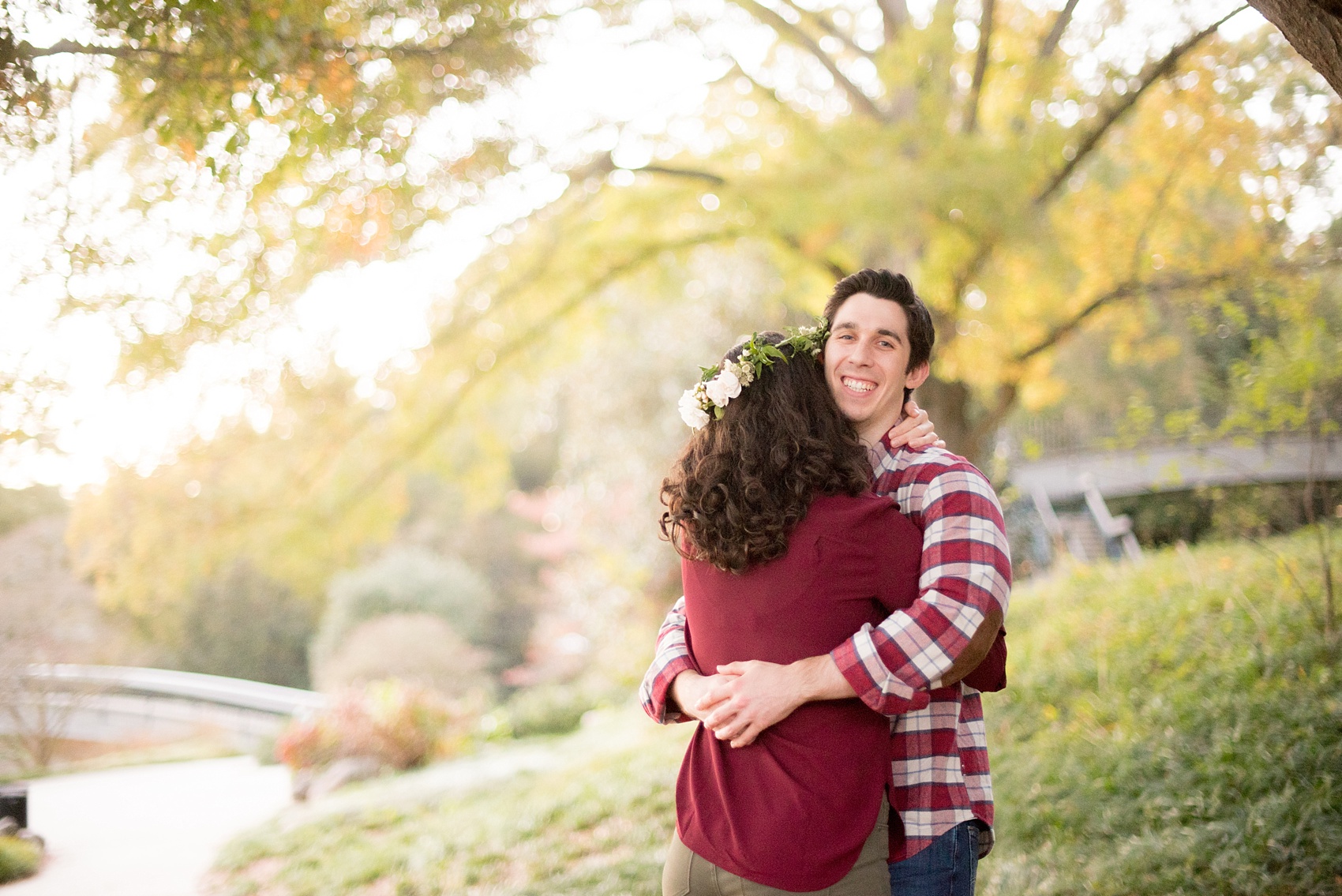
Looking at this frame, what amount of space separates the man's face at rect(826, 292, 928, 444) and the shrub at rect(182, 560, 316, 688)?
42.2ft

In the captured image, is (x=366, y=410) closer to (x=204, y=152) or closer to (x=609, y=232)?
(x=609, y=232)

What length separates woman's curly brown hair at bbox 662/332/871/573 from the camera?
1.66 metres

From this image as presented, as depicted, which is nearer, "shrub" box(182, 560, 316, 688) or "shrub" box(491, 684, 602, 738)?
"shrub" box(491, 684, 602, 738)

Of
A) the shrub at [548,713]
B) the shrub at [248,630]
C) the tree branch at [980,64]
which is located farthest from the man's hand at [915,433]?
the shrub at [248,630]

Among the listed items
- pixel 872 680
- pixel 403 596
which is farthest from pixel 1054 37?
pixel 403 596

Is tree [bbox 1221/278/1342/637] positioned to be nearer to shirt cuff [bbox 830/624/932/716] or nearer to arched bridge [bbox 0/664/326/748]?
shirt cuff [bbox 830/624/932/716]

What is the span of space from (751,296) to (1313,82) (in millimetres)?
6264

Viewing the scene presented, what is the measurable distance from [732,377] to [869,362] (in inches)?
14.1

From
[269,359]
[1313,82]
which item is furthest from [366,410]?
[1313,82]

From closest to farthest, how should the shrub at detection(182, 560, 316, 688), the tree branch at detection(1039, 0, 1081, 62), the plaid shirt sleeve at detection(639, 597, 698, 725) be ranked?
the plaid shirt sleeve at detection(639, 597, 698, 725)
the tree branch at detection(1039, 0, 1081, 62)
the shrub at detection(182, 560, 316, 688)

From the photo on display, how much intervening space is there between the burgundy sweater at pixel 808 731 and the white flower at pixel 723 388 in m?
0.31

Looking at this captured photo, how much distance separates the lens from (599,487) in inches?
488

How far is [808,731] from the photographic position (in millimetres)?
1647

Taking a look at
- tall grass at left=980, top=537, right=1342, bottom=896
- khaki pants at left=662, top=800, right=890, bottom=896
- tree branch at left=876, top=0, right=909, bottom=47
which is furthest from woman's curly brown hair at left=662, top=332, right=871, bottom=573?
tree branch at left=876, top=0, right=909, bottom=47
